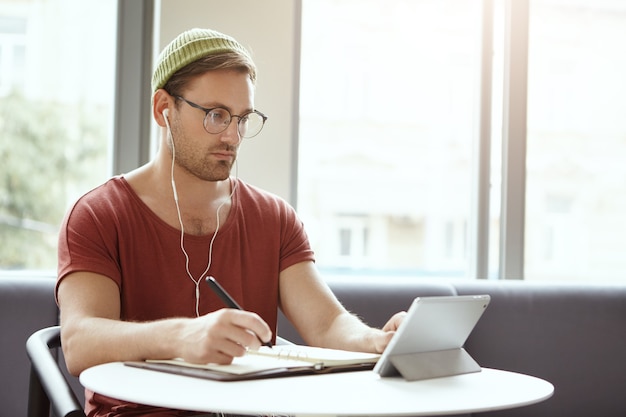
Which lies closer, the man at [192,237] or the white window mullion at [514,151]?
the man at [192,237]

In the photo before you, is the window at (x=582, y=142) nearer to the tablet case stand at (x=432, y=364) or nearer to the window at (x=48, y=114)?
the window at (x=48, y=114)

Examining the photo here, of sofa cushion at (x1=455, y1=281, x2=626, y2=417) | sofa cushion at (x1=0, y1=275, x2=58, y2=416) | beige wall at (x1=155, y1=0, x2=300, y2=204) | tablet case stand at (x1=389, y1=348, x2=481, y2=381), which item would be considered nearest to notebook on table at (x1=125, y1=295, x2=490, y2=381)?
tablet case stand at (x1=389, y1=348, x2=481, y2=381)

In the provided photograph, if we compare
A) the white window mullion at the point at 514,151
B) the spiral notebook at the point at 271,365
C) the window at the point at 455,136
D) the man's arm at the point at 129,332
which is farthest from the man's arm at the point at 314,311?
the white window mullion at the point at 514,151

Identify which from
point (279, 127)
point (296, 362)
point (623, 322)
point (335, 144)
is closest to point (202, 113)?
point (296, 362)

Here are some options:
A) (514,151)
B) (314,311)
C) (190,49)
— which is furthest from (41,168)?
(514,151)

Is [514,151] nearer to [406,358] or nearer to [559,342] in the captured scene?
[559,342]

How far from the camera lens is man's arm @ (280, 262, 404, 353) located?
6.27 feet

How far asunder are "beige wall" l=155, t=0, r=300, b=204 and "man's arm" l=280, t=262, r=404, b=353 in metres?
0.94

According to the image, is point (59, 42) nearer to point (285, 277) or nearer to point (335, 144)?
point (335, 144)

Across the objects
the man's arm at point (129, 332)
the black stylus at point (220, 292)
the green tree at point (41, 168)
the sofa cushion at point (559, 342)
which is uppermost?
the green tree at point (41, 168)

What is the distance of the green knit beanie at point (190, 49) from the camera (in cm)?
195

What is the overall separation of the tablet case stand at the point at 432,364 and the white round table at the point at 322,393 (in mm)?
15

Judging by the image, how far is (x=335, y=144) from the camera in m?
3.44

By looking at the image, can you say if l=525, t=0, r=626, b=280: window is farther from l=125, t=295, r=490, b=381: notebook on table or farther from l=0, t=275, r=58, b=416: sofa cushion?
l=125, t=295, r=490, b=381: notebook on table
